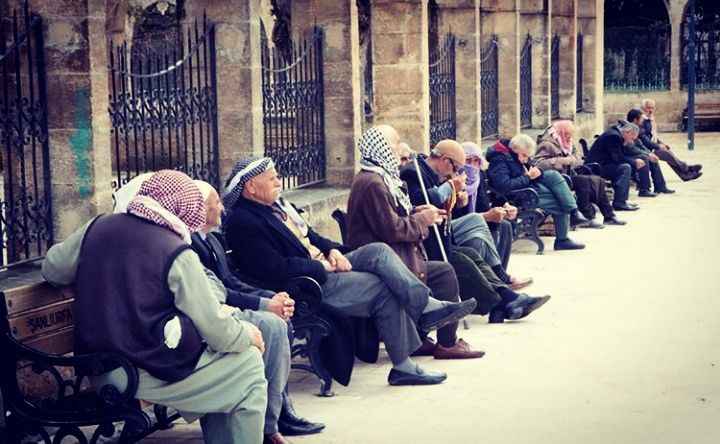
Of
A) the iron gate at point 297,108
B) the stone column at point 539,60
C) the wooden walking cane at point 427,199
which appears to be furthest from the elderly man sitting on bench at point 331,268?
the stone column at point 539,60

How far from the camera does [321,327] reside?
24.8ft

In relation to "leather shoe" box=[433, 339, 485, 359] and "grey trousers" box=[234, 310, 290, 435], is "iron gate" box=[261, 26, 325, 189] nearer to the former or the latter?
"leather shoe" box=[433, 339, 485, 359]

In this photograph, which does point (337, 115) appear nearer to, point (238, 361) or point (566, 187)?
point (566, 187)

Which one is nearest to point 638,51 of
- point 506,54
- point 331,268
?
point 506,54

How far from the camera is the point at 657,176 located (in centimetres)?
1773

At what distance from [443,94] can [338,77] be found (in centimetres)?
365

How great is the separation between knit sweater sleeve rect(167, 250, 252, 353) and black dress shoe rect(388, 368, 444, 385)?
6.90 feet

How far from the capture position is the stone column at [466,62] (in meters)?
16.1

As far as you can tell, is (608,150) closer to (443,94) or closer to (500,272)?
(443,94)

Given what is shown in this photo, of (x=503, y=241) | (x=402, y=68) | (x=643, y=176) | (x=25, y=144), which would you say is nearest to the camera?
(x=25, y=144)


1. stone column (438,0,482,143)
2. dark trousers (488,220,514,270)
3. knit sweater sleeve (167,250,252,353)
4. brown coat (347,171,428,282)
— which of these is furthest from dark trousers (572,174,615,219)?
knit sweater sleeve (167,250,252,353)

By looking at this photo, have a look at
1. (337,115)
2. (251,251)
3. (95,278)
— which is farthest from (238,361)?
(337,115)

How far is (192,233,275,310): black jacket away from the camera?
6.78 meters

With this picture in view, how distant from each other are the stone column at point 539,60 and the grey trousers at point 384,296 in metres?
12.6
